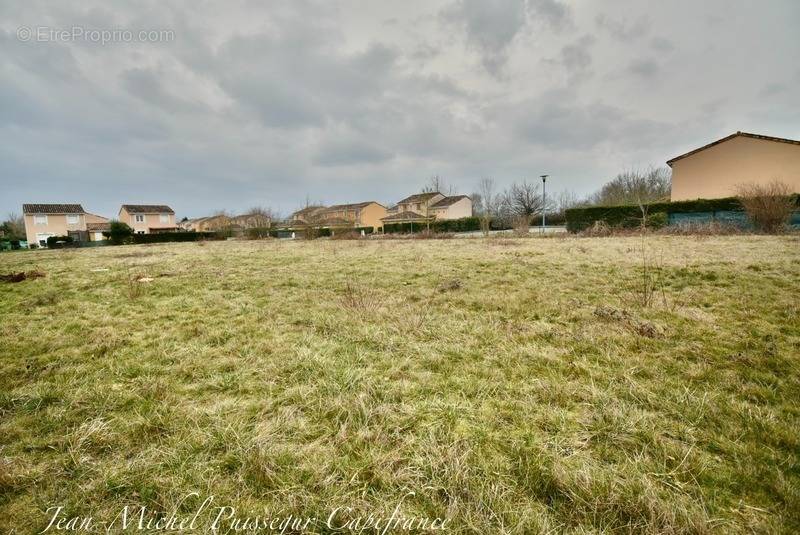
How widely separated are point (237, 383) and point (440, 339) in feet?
7.05

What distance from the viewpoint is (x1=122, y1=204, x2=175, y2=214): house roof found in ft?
205

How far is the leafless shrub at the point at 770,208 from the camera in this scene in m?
15.6

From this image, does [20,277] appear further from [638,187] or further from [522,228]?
[638,187]

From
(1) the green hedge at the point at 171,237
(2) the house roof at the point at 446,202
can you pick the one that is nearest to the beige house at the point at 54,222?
(1) the green hedge at the point at 171,237

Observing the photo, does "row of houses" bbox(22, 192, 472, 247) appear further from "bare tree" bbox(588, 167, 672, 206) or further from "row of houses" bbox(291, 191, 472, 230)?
"bare tree" bbox(588, 167, 672, 206)

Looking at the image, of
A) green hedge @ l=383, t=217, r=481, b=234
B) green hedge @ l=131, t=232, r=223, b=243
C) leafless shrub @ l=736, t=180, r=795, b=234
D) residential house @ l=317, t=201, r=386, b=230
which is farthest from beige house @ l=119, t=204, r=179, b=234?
leafless shrub @ l=736, t=180, r=795, b=234

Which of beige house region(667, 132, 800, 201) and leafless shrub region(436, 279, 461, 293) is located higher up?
beige house region(667, 132, 800, 201)

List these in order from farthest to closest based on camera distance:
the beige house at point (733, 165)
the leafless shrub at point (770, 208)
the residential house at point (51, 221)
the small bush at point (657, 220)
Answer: the residential house at point (51, 221)
the beige house at point (733, 165)
the small bush at point (657, 220)
the leafless shrub at point (770, 208)

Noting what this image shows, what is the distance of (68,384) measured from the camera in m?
2.99

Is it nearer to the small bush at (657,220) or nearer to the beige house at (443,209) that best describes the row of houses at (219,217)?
the beige house at (443,209)

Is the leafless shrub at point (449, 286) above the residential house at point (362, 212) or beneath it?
beneath

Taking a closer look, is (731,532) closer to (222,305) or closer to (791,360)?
(791,360)

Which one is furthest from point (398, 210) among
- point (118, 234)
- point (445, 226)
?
point (118, 234)

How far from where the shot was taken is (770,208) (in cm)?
1572
